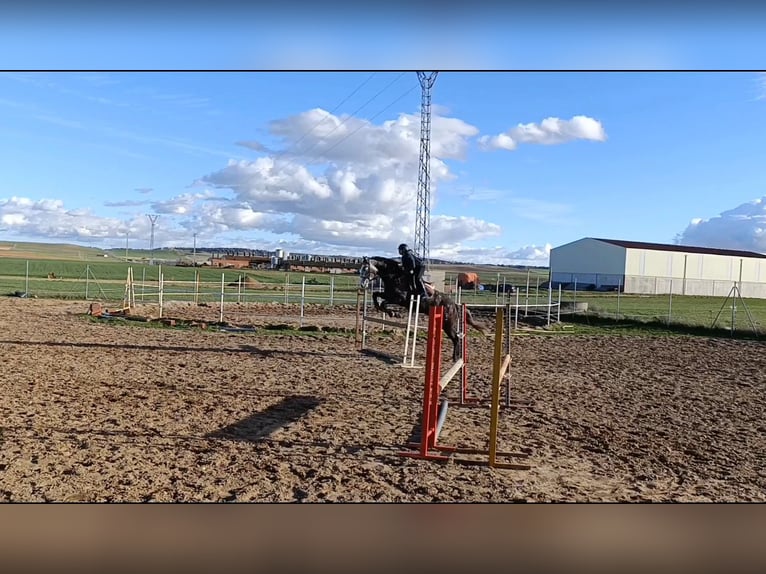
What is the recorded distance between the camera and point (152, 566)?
315 centimetres

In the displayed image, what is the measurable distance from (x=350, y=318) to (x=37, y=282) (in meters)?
19.7

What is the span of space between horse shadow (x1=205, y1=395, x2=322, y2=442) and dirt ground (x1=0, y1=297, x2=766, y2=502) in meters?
0.03

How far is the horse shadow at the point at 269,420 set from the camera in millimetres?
5672

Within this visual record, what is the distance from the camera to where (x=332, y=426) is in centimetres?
611

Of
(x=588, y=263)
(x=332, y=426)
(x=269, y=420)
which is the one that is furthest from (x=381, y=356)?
(x=588, y=263)

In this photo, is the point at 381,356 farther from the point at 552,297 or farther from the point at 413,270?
the point at 552,297

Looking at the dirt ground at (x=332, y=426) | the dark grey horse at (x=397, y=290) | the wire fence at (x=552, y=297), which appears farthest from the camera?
the wire fence at (x=552, y=297)

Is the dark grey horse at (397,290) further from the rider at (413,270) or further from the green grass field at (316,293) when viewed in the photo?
the green grass field at (316,293)

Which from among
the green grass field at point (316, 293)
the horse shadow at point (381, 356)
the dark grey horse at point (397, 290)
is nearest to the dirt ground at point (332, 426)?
the horse shadow at point (381, 356)

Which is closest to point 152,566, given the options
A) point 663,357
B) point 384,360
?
point 384,360

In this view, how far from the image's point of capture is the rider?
963 centimetres

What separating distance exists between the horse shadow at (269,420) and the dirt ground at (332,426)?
0.03 metres

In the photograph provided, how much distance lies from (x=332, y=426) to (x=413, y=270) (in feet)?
13.0
